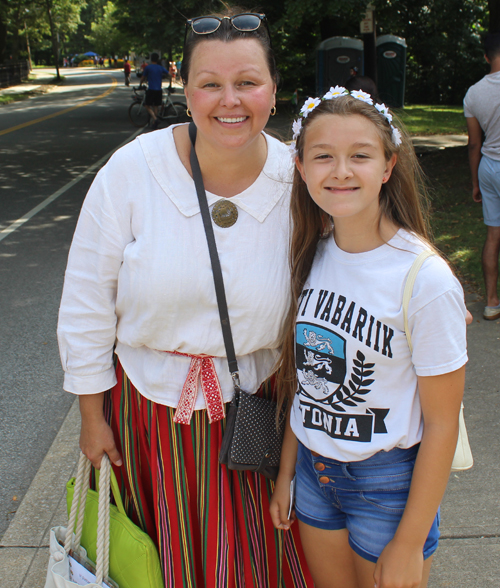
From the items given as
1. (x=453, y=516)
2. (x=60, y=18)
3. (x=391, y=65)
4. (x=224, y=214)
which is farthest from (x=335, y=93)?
(x=60, y=18)

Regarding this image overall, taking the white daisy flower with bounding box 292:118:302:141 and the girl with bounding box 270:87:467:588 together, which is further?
the white daisy flower with bounding box 292:118:302:141

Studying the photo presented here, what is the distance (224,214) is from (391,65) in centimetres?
2033

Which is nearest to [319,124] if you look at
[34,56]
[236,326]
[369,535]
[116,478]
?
[236,326]

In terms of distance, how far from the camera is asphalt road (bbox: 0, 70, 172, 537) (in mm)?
3244

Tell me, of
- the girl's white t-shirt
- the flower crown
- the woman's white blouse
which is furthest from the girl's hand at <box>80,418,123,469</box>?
the flower crown

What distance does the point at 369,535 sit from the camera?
156 centimetres

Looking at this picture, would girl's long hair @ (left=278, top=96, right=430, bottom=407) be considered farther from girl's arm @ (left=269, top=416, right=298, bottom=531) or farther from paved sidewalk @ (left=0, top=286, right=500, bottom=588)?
paved sidewalk @ (left=0, top=286, right=500, bottom=588)

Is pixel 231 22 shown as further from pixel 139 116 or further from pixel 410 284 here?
pixel 139 116

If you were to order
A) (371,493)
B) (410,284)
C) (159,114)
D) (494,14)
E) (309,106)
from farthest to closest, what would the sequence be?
(159,114) < (494,14) < (309,106) < (371,493) < (410,284)

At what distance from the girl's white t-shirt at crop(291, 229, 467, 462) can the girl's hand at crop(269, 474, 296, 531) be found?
0.24 m

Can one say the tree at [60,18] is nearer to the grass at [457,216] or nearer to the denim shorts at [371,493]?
the grass at [457,216]

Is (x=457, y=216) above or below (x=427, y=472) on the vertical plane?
below

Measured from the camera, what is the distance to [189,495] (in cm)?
182

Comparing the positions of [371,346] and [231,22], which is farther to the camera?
[231,22]
